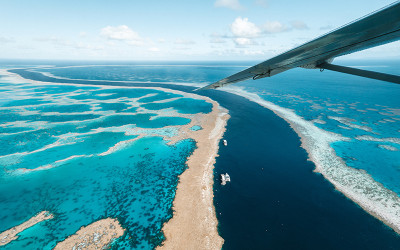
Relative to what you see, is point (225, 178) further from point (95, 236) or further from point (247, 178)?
point (95, 236)

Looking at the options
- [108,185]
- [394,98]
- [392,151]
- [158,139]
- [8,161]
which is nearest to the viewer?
[108,185]

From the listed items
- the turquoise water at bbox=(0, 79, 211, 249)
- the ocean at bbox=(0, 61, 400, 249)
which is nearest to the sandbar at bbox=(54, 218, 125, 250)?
the turquoise water at bbox=(0, 79, 211, 249)

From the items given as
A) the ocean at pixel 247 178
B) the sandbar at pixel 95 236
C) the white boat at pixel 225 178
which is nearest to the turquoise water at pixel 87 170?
the ocean at pixel 247 178

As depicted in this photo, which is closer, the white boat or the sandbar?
the sandbar

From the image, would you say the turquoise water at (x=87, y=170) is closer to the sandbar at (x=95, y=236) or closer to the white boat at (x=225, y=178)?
the sandbar at (x=95, y=236)

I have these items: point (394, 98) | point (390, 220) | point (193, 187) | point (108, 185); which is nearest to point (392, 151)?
point (390, 220)

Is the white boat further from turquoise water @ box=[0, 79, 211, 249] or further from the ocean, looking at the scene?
turquoise water @ box=[0, 79, 211, 249]

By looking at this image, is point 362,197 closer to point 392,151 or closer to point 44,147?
point 392,151

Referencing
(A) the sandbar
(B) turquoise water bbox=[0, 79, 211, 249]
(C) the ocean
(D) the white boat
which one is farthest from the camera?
(D) the white boat
